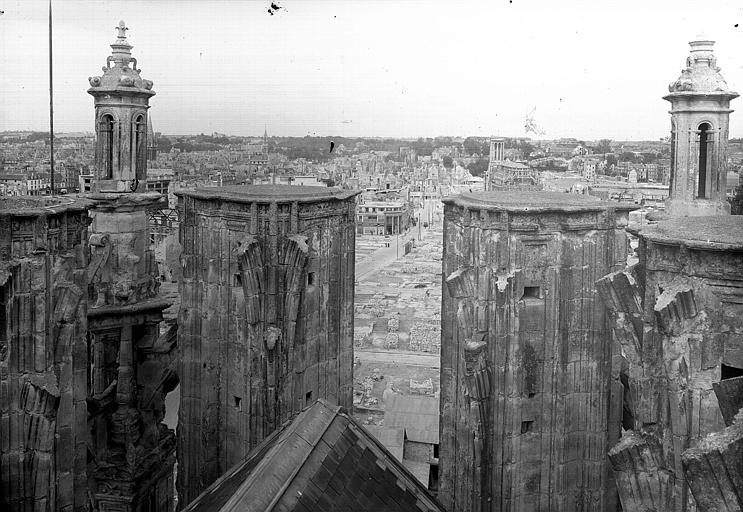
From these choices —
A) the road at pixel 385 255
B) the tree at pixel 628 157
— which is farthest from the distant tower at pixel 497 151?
the road at pixel 385 255

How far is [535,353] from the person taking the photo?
1232 centimetres

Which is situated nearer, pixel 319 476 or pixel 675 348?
pixel 675 348

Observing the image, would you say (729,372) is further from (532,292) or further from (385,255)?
(385,255)

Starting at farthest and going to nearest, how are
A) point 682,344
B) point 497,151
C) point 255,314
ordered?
point 497,151
point 255,314
point 682,344

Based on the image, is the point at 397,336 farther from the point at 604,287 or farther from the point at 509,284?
the point at 604,287

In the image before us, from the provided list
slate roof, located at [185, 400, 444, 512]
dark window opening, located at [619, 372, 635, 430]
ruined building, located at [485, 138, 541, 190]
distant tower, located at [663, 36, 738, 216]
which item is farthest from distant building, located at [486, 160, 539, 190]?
slate roof, located at [185, 400, 444, 512]

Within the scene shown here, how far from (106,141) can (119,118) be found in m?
0.63

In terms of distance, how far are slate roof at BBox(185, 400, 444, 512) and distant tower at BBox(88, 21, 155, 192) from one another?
9.74 metres

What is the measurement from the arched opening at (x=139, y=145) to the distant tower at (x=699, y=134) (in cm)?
1492

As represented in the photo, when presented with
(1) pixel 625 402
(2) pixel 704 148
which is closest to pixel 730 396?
(1) pixel 625 402

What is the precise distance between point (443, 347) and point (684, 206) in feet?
41.7

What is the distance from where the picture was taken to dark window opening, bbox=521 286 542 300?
1229 centimetres

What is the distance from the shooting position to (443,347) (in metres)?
13.6

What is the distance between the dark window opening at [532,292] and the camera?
1229cm
